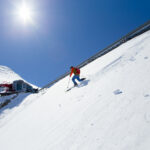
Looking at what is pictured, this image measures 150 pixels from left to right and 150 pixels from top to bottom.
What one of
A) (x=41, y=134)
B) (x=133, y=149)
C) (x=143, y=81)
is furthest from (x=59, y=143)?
(x=143, y=81)

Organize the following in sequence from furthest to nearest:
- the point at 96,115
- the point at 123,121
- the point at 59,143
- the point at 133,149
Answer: the point at 96,115
the point at 59,143
the point at 123,121
the point at 133,149

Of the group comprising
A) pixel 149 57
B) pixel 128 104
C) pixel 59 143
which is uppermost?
pixel 149 57

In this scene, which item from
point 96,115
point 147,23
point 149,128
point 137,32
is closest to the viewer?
point 149,128

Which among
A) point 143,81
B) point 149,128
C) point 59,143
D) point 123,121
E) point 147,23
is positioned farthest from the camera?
point 147,23

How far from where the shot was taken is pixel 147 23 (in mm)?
9797

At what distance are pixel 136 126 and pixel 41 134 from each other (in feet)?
9.36

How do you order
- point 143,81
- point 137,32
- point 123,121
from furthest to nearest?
point 137,32
point 143,81
point 123,121

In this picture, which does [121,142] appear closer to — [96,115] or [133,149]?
[133,149]

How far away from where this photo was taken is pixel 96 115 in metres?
3.06

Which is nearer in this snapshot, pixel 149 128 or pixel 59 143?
pixel 149 128

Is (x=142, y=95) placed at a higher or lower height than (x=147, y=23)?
lower

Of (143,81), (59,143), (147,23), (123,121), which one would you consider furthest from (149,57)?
(147,23)

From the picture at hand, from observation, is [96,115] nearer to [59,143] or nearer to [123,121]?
[123,121]

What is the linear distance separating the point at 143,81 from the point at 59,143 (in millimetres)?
3037
